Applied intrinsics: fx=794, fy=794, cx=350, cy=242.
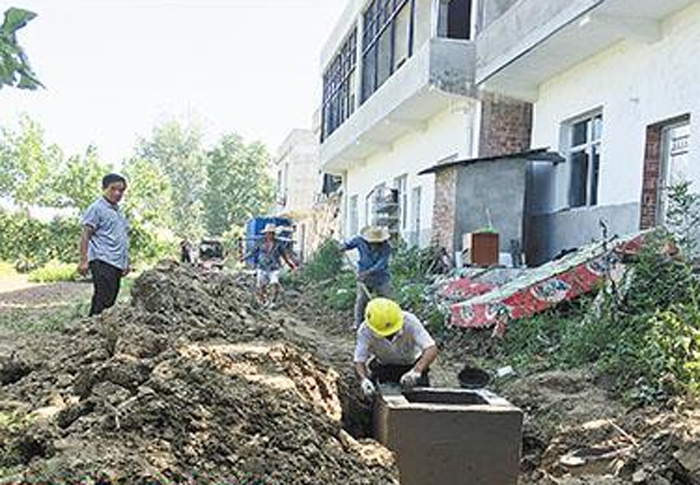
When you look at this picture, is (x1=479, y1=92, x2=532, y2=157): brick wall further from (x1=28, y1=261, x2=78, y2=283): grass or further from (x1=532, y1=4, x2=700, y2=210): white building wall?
(x1=28, y1=261, x2=78, y2=283): grass

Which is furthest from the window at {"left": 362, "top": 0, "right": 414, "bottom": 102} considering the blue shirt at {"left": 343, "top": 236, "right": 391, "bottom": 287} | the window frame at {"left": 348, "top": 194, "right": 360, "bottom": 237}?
the blue shirt at {"left": 343, "top": 236, "right": 391, "bottom": 287}

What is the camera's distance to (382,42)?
20188 millimetres

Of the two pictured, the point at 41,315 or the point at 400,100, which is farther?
the point at 400,100

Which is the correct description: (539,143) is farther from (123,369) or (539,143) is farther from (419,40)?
(123,369)

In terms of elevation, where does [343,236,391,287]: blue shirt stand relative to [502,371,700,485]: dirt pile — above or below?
above

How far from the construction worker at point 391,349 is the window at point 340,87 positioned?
1794cm

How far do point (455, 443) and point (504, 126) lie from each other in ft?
31.5

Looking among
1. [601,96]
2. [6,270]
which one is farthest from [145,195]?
[601,96]

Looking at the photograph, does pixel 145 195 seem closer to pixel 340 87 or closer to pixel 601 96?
pixel 340 87

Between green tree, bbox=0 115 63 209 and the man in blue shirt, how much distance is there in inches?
961

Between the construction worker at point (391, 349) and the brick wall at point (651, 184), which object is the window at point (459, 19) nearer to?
the brick wall at point (651, 184)

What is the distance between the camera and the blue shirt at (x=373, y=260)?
10375 mm

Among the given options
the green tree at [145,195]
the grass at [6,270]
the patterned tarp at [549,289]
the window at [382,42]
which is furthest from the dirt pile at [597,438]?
the green tree at [145,195]

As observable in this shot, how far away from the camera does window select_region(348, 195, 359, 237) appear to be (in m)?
26.1
